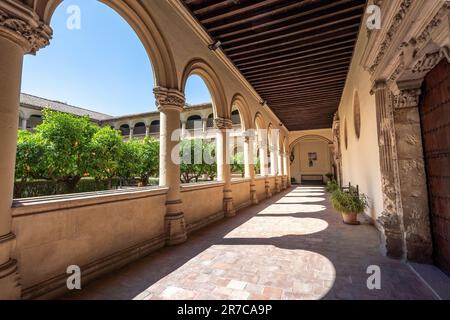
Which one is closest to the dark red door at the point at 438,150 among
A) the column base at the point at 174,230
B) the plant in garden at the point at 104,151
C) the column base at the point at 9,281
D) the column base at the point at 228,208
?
the column base at the point at 174,230

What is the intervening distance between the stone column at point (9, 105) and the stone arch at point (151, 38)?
4.83ft

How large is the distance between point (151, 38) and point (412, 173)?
4.43m

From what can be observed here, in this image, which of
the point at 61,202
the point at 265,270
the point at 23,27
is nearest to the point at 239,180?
the point at 265,270

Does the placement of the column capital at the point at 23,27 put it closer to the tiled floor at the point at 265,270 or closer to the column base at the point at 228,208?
the tiled floor at the point at 265,270

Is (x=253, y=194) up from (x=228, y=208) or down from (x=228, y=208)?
up

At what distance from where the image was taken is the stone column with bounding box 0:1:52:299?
5.95ft

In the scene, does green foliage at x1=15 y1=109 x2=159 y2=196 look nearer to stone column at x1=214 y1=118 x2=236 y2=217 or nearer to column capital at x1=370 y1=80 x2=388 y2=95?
stone column at x1=214 y1=118 x2=236 y2=217

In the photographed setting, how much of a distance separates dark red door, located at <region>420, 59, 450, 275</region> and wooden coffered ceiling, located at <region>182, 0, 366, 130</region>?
2.59m

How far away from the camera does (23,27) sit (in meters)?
1.94


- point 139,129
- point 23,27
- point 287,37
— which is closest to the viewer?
point 23,27

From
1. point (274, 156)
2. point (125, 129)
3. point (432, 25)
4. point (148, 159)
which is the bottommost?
point (148, 159)

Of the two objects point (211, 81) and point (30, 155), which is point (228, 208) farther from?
point (30, 155)
